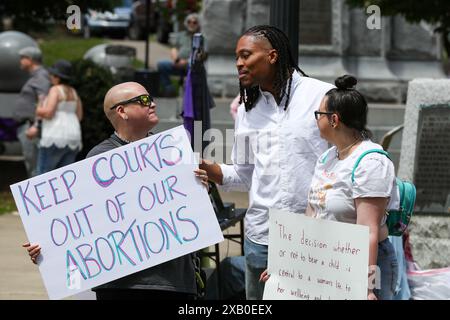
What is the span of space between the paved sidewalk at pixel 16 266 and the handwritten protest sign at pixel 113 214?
3.24 meters

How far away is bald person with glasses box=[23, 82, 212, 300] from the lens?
447 cm

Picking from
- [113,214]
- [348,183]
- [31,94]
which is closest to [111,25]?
[31,94]

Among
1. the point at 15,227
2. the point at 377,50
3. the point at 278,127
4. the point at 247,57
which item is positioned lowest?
→ the point at 15,227

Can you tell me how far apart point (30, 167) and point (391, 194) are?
8708mm

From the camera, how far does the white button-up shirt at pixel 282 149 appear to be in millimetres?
4773

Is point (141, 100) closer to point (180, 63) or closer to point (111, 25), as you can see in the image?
point (180, 63)

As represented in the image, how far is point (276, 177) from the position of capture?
4777mm

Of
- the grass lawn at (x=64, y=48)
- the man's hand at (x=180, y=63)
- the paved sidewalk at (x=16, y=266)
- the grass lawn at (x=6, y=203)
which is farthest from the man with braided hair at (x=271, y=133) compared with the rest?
the grass lawn at (x=64, y=48)

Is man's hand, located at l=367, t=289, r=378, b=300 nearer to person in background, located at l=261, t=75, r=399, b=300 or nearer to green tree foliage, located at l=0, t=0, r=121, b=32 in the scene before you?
person in background, located at l=261, t=75, r=399, b=300

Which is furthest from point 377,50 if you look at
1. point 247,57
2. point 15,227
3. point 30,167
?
point 247,57

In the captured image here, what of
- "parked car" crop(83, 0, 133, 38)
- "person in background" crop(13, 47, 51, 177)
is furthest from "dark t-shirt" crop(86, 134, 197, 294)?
"parked car" crop(83, 0, 133, 38)

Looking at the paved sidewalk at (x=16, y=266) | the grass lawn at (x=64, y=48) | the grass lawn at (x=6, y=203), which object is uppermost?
the paved sidewalk at (x=16, y=266)

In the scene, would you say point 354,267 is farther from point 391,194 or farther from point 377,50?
point 377,50

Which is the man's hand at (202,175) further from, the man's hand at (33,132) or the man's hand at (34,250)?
the man's hand at (33,132)
